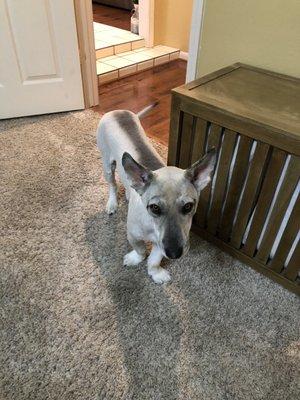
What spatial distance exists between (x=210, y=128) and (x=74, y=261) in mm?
834

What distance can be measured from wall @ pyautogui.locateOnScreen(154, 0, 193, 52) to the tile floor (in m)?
0.09

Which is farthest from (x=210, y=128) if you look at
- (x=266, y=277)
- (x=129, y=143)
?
(x=266, y=277)

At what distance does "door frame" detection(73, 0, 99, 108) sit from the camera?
227 cm

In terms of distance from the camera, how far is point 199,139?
133 cm

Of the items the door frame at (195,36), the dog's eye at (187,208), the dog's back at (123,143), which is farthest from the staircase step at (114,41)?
the dog's eye at (187,208)

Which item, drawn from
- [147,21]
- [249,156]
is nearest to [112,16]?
[147,21]

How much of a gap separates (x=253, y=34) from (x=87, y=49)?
4.56ft

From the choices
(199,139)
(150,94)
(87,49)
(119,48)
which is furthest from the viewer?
(119,48)

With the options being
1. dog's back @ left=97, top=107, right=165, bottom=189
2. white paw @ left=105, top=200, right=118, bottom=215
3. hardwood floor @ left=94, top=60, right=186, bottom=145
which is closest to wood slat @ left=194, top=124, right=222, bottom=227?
dog's back @ left=97, top=107, right=165, bottom=189

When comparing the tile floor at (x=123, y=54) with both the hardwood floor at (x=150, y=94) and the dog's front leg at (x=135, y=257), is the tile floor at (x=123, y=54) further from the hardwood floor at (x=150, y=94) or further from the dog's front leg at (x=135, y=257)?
the dog's front leg at (x=135, y=257)

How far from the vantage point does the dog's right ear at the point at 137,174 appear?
102 cm

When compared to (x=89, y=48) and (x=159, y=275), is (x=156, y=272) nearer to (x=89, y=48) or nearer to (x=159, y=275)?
(x=159, y=275)

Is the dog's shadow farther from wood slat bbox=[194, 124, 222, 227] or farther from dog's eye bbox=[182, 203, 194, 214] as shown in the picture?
dog's eye bbox=[182, 203, 194, 214]

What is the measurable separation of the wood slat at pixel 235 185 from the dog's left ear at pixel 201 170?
0.20 meters
